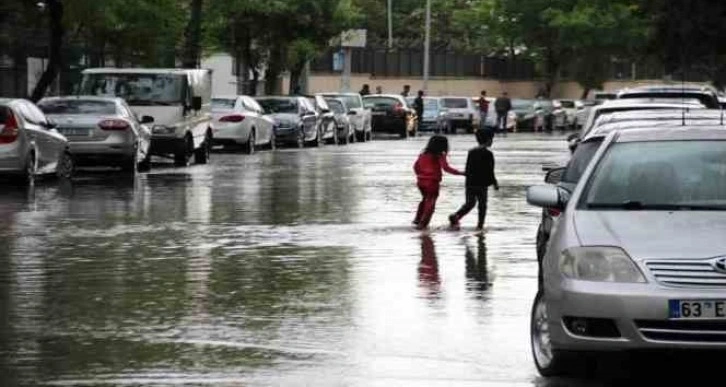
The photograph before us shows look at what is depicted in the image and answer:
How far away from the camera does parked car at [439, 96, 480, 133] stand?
73.6m

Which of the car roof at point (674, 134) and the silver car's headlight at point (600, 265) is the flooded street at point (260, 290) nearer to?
the silver car's headlight at point (600, 265)

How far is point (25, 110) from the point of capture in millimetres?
30125

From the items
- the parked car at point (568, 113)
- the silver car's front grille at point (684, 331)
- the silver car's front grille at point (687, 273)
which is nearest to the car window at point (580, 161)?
the silver car's front grille at point (687, 273)

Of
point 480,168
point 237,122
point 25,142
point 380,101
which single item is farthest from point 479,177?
point 380,101

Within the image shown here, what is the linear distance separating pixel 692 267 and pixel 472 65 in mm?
89107

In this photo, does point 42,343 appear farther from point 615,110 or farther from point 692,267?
point 615,110

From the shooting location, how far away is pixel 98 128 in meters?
33.9

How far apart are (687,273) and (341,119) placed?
47.3 metres

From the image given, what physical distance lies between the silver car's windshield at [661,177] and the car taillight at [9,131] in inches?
A: 735

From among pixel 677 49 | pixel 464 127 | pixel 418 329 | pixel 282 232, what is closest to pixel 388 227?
pixel 282 232

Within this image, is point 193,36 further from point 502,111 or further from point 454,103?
point 454,103

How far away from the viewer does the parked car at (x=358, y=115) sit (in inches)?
2349

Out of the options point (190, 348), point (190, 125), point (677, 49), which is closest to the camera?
point (190, 348)

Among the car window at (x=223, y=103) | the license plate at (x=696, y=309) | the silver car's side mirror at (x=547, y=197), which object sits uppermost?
the silver car's side mirror at (x=547, y=197)
